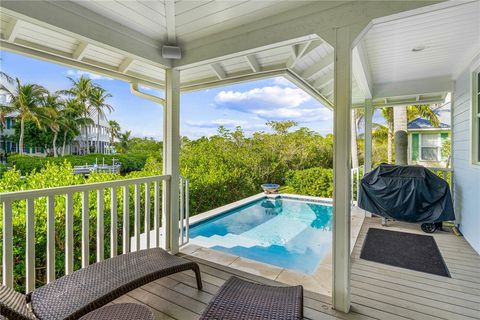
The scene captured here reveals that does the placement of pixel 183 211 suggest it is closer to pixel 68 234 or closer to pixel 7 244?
pixel 68 234

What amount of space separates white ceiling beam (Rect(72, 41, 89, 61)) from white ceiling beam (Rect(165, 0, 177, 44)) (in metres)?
0.94

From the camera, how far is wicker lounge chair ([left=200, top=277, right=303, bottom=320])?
5.60 feet

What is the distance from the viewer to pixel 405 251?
142 inches

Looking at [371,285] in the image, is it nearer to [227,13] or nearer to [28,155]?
[227,13]

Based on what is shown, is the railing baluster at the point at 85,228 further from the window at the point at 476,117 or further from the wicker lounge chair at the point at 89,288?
the window at the point at 476,117

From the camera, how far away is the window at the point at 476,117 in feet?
12.1

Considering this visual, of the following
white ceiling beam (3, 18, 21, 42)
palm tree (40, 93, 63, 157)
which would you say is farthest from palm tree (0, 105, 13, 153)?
white ceiling beam (3, 18, 21, 42)

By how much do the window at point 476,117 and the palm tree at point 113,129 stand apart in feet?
22.0

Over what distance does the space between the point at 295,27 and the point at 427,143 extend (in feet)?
38.0

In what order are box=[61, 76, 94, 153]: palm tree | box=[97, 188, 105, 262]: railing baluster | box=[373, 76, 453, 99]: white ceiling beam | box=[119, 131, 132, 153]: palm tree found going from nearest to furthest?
box=[97, 188, 105, 262]: railing baluster
box=[373, 76, 453, 99]: white ceiling beam
box=[61, 76, 94, 153]: palm tree
box=[119, 131, 132, 153]: palm tree

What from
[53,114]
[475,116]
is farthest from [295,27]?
[53,114]

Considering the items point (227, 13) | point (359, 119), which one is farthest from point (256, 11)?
point (359, 119)

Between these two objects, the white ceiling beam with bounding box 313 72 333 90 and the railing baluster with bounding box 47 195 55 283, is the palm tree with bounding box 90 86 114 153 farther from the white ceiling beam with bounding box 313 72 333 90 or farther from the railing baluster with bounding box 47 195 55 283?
the white ceiling beam with bounding box 313 72 333 90

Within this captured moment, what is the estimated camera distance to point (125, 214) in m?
2.91
